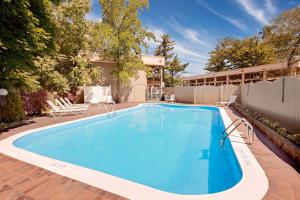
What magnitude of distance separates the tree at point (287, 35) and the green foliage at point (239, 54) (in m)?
11.1

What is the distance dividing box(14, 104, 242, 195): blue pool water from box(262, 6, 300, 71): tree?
17.2m

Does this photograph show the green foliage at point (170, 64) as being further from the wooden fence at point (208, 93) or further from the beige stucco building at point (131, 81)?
the wooden fence at point (208, 93)

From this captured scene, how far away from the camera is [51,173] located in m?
3.46

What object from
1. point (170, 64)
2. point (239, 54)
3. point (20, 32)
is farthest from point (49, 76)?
point (239, 54)

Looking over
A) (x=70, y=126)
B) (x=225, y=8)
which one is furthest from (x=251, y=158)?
(x=225, y=8)

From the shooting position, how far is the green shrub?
26.4 feet

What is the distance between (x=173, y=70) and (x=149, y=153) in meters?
29.7

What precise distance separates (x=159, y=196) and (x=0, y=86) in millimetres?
8888

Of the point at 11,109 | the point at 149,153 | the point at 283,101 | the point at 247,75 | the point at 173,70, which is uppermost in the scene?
the point at 173,70

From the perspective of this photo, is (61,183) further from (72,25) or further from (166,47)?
(166,47)

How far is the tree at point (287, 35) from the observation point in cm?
1769

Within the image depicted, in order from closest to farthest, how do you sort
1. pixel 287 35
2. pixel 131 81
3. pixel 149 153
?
1. pixel 149 153
2. pixel 287 35
3. pixel 131 81

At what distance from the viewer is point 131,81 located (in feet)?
66.2

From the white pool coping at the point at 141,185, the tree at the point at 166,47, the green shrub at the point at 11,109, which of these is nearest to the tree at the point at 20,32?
the green shrub at the point at 11,109
